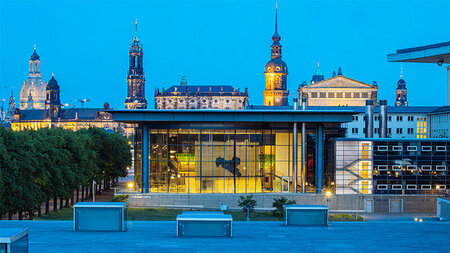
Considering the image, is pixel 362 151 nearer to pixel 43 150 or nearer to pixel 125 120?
pixel 125 120

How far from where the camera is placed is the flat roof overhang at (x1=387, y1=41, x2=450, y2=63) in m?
17.5

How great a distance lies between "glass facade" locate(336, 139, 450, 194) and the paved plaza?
3562cm

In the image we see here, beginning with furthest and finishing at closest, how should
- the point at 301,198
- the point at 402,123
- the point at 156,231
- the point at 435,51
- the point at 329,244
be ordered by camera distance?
1. the point at 402,123
2. the point at 301,198
3. the point at 156,231
4. the point at 329,244
5. the point at 435,51

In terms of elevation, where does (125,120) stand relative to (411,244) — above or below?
above

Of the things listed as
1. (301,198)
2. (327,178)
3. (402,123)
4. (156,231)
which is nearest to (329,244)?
(156,231)

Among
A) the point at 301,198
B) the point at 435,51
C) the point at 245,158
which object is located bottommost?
the point at 301,198

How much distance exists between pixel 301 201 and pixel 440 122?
217 ft

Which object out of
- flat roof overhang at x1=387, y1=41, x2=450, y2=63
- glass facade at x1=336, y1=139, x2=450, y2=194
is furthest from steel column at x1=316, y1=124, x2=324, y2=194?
flat roof overhang at x1=387, y1=41, x2=450, y2=63

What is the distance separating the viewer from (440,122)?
397 feet

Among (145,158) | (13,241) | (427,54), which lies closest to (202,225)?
(13,241)

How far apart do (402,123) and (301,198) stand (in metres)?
69.1

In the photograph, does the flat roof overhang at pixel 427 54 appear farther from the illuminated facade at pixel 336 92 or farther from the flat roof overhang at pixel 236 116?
the illuminated facade at pixel 336 92

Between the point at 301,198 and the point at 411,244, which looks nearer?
the point at 411,244

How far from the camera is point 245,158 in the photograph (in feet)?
218
